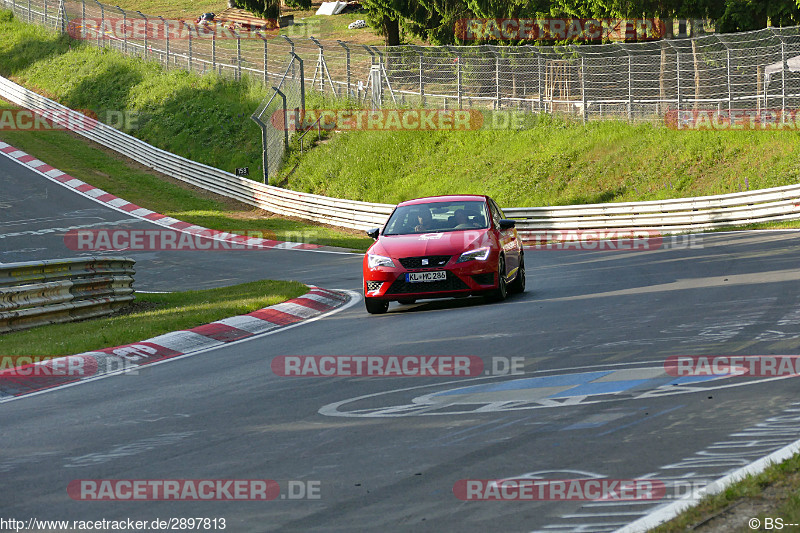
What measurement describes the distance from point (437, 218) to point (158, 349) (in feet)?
15.1

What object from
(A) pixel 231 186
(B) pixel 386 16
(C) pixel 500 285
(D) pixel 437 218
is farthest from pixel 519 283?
(B) pixel 386 16

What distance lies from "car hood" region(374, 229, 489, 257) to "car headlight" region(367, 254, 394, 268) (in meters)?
0.09

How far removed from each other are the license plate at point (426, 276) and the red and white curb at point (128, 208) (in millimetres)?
13563

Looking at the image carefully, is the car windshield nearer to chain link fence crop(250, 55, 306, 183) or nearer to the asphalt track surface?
the asphalt track surface

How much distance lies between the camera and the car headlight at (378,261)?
13.1 metres

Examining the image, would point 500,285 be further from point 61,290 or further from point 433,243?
point 61,290

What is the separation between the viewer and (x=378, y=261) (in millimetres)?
13156

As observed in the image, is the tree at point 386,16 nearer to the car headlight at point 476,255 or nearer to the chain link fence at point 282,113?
the chain link fence at point 282,113

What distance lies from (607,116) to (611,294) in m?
19.4

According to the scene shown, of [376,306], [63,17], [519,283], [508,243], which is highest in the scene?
[63,17]

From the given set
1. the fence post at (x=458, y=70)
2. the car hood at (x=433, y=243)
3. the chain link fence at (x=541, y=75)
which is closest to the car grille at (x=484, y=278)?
the car hood at (x=433, y=243)

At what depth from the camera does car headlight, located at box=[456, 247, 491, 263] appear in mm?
12984

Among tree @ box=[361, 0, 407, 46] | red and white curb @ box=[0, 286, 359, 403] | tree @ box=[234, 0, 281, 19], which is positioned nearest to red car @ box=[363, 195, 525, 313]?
red and white curb @ box=[0, 286, 359, 403]

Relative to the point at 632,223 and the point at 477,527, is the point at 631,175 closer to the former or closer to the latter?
the point at 632,223
